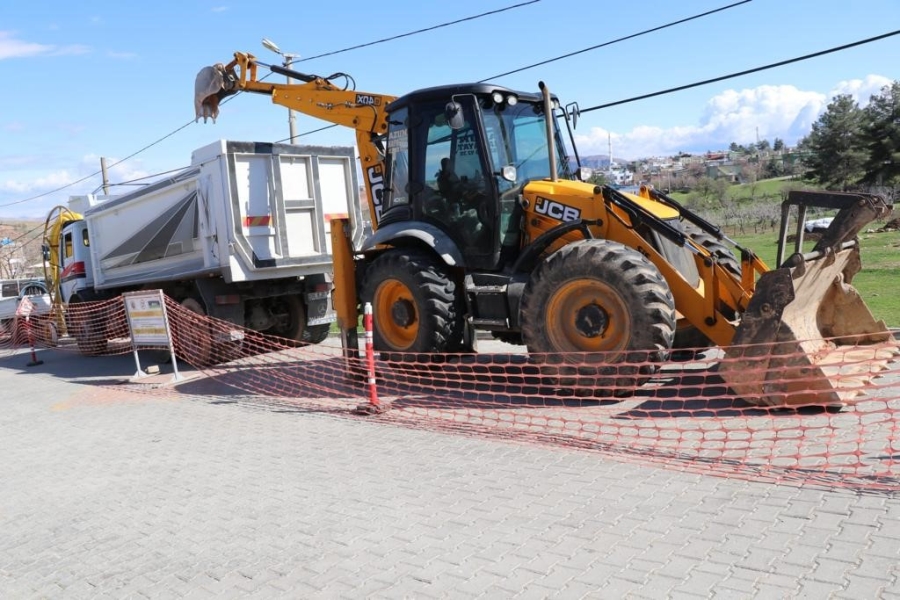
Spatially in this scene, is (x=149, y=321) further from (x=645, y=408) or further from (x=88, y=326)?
(x=645, y=408)

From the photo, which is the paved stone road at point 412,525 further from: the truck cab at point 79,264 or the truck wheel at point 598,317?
the truck cab at point 79,264

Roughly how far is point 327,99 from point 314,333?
4.50 m

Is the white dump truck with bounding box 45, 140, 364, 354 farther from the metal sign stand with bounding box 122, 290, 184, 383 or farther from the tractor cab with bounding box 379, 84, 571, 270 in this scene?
the tractor cab with bounding box 379, 84, 571, 270

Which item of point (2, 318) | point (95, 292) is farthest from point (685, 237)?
point (2, 318)

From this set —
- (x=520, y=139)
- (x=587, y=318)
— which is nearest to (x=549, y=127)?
(x=520, y=139)

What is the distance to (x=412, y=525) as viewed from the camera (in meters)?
4.53

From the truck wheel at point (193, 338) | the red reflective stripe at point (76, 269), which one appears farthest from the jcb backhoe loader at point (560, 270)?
the red reflective stripe at point (76, 269)

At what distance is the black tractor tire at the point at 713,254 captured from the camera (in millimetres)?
→ 7418

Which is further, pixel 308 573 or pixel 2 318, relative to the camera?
pixel 2 318

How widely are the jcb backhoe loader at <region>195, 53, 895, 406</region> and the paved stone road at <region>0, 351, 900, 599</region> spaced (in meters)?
1.54

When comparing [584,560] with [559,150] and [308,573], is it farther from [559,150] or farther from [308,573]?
[559,150]

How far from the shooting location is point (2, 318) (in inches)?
798

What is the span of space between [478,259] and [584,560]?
14.8 feet

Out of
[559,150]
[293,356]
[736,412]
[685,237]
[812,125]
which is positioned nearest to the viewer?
[736,412]
